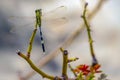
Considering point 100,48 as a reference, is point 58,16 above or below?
below

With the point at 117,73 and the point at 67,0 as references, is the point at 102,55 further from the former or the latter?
the point at 67,0

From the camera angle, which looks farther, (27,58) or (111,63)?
(111,63)

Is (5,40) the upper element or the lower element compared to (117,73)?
upper

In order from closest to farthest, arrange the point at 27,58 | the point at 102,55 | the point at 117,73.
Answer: the point at 27,58 → the point at 117,73 → the point at 102,55

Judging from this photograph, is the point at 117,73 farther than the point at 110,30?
No

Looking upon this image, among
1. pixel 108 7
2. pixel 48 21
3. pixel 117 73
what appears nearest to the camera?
pixel 48 21

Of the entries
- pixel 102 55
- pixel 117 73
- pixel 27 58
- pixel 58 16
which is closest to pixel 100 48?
pixel 102 55

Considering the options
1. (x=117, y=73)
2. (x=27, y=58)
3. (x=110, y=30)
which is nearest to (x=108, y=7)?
(x=110, y=30)

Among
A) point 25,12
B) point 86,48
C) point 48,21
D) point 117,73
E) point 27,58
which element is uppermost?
point 25,12

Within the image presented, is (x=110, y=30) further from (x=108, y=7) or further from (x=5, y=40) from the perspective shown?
(x=5, y=40)
